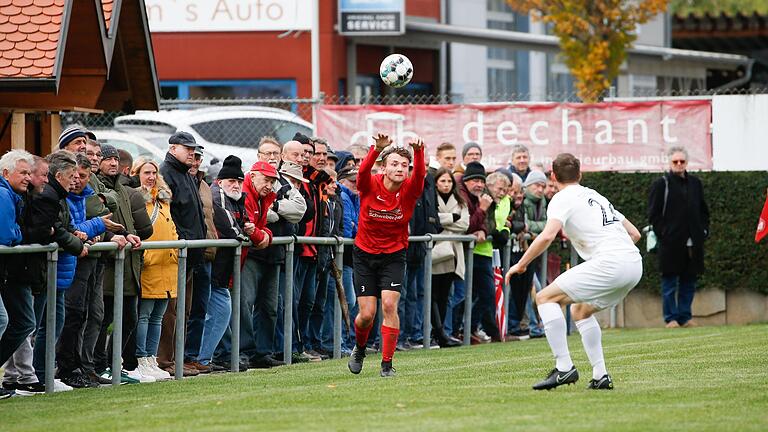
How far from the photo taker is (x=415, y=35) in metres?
34.9

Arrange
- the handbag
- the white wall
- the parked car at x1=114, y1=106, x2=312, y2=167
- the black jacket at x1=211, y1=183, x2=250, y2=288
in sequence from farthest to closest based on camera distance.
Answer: the parked car at x1=114, y1=106, x2=312, y2=167 → the white wall → the handbag → the black jacket at x1=211, y1=183, x2=250, y2=288

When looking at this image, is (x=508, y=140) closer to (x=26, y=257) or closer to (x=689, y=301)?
(x=689, y=301)

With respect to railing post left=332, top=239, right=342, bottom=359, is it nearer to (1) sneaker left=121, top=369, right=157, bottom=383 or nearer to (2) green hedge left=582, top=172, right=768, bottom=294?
(1) sneaker left=121, top=369, right=157, bottom=383

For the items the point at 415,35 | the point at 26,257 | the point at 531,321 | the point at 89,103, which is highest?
the point at 415,35

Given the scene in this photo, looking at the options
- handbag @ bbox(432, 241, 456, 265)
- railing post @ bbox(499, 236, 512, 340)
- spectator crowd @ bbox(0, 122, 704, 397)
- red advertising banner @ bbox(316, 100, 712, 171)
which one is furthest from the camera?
red advertising banner @ bbox(316, 100, 712, 171)

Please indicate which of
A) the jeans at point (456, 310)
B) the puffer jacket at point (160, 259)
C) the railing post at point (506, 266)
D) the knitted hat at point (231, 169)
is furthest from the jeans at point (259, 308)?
the railing post at point (506, 266)

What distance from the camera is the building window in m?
33.8

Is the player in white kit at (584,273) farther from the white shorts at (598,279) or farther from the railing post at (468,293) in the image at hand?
the railing post at (468,293)

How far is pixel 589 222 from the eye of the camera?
1152 cm

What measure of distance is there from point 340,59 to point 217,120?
9.12m

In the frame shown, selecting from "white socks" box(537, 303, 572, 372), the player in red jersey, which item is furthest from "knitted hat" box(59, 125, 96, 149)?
"white socks" box(537, 303, 572, 372)

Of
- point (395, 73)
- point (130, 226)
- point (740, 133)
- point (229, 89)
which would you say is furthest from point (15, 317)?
point (229, 89)

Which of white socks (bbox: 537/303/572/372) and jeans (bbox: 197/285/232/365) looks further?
jeans (bbox: 197/285/232/365)

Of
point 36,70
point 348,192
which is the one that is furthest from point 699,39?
point 36,70
